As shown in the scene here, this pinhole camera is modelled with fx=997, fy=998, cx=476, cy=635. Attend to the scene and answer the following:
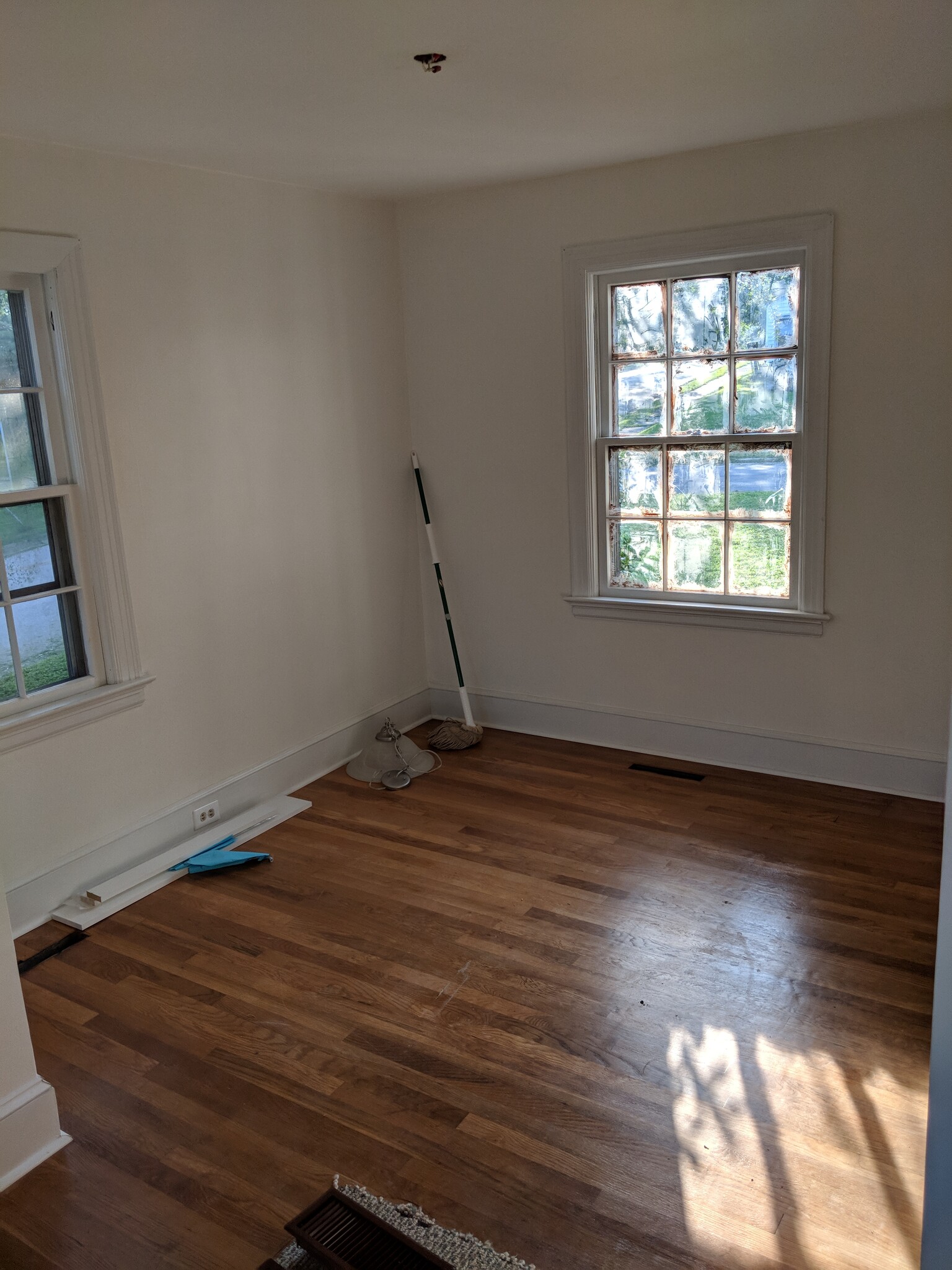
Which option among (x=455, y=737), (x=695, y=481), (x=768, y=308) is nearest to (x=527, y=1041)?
(x=455, y=737)

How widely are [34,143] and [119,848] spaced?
2.48m

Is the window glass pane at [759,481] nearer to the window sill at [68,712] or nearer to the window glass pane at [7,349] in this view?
the window sill at [68,712]

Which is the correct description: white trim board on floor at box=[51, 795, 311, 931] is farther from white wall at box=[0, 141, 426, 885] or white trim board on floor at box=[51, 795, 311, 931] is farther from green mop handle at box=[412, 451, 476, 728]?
green mop handle at box=[412, 451, 476, 728]

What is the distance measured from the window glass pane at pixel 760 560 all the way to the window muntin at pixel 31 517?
8.92 ft

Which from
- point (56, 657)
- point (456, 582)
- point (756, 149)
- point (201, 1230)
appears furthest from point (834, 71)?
point (201, 1230)

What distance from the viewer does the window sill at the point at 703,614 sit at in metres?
4.24

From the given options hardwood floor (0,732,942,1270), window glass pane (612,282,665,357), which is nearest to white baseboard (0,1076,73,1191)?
hardwood floor (0,732,942,1270)

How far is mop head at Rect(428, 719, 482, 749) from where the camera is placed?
4930 mm

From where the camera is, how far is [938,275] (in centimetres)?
371

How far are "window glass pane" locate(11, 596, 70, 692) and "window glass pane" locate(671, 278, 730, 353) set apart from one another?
2789mm

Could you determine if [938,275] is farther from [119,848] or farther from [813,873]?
[119,848]

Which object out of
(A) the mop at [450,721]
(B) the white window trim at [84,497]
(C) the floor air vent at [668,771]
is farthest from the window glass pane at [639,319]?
(B) the white window trim at [84,497]

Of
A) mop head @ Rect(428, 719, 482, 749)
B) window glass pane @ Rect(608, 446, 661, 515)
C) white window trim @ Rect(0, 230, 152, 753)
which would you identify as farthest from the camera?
mop head @ Rect(428, 719, 482, 749)

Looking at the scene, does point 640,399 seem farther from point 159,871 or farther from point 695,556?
point 159,871
